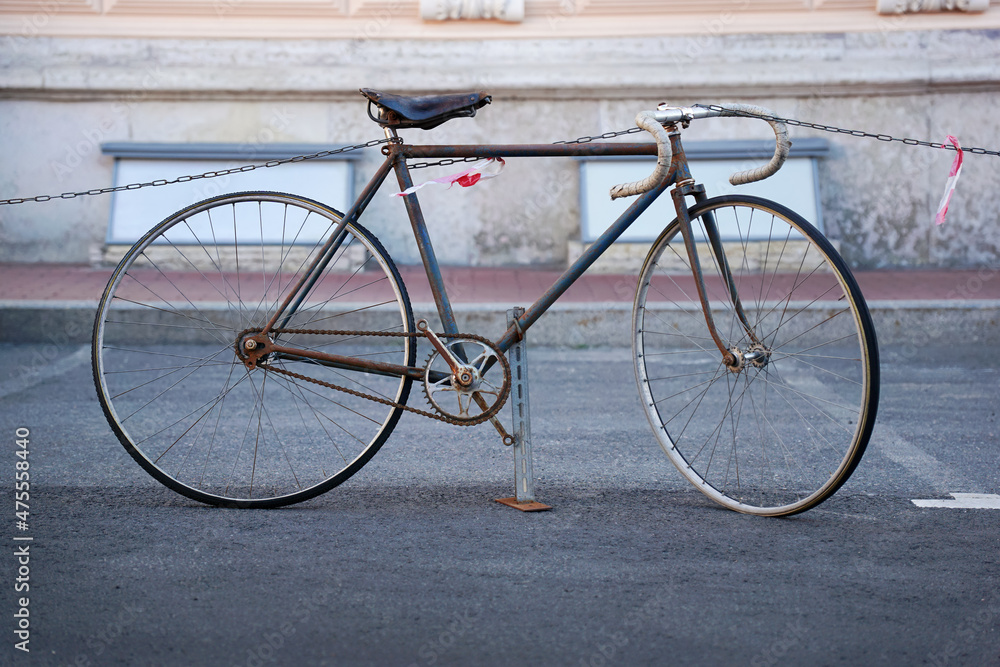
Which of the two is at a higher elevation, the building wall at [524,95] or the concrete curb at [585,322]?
the building wall at [524,95]

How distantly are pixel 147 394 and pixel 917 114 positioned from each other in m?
7.27

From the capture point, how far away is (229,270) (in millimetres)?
8758

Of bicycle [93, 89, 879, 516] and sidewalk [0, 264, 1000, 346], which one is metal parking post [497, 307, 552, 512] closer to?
bicycle [93, 89, 879, 516]

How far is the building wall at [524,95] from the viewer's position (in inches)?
358

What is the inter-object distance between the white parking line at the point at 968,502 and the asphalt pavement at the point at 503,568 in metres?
0.05

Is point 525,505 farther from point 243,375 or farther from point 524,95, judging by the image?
point 524,95

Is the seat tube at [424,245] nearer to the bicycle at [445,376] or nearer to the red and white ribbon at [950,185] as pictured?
the bicycle at [445,376]

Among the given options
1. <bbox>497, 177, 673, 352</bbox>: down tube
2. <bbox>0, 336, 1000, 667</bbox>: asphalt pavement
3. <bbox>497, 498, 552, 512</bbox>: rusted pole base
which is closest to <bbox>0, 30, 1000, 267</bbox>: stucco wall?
<bbox>0, 336, 1000, 667</bbox>: asphalt pavement

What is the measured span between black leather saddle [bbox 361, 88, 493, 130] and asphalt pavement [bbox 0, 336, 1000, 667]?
1367 mm

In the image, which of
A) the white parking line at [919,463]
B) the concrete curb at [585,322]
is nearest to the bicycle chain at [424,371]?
the white parking line at [919,463]

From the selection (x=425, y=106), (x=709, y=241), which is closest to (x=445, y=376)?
(x=425, y=106)

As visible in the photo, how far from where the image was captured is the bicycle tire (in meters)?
3.54

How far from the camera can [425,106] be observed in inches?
134

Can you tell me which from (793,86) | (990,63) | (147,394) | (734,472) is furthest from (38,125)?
(990,63)
